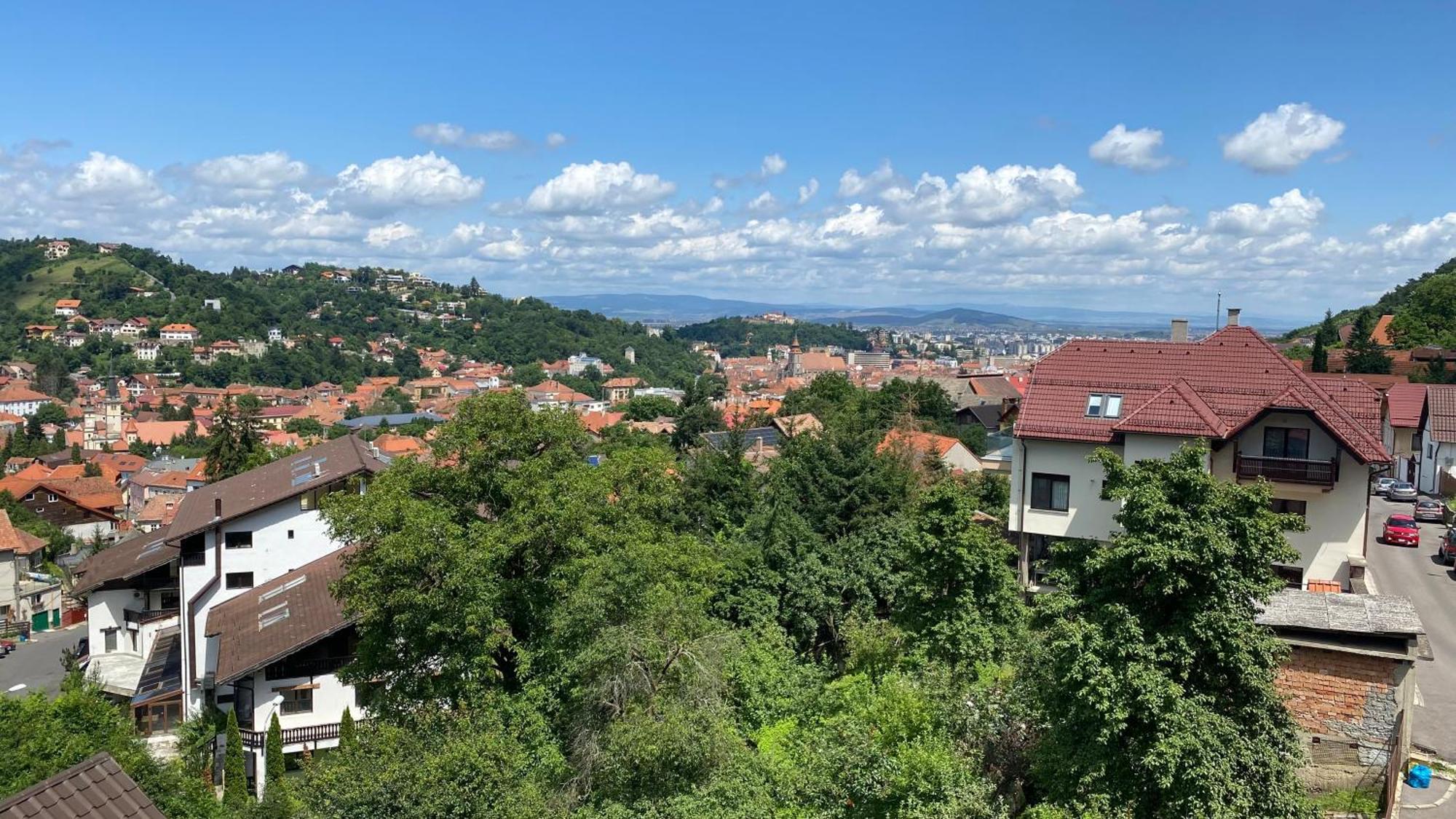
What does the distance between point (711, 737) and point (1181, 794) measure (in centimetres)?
662

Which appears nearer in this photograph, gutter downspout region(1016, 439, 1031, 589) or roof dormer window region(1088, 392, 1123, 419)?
roof dormer window region(1088, 392, 1123, 419)

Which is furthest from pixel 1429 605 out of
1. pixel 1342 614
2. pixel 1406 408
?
pixel 1406 408

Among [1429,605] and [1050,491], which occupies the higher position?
[1050,491]

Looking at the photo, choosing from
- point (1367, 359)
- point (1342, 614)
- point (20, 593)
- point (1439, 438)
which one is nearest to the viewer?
point (1342, 614)

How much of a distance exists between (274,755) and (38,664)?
23423mm

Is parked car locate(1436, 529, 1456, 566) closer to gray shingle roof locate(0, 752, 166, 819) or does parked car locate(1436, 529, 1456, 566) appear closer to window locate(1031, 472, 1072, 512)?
window locate(1031, 472, 1072, 512)

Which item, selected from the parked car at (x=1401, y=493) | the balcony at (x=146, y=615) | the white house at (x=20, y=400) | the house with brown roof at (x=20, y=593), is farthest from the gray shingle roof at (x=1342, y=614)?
the white house at (x=20, y=400)

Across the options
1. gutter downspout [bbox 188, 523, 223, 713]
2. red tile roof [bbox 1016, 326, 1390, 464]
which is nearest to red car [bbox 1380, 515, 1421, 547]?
red tile roof [bbox 1016, 326, 1390, 464]

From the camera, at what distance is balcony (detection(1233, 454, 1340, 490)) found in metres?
21.0

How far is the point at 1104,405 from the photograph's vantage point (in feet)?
78.4

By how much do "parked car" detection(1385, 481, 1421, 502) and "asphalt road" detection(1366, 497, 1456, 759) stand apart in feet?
3.45

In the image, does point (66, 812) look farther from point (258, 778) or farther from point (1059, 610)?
point (258, 778)

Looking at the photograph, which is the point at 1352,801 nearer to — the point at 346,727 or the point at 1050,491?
the point at 1050,491

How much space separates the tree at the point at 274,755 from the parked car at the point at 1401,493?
4044cm
